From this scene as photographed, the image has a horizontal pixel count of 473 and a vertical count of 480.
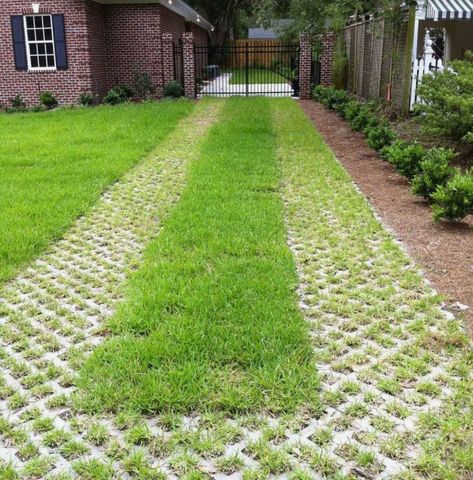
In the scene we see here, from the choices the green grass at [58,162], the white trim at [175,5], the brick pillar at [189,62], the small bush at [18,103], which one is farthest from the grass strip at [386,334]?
the white trim at [175,5]

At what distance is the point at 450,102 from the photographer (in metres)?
8.18

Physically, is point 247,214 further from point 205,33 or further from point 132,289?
point 205,33

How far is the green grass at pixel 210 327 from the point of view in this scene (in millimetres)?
3109

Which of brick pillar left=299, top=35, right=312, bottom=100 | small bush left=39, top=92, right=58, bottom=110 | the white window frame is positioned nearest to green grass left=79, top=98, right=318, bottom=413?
small bush left=39, top=92, right=58, bottom=110

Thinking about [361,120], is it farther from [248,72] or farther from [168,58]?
[248,72]

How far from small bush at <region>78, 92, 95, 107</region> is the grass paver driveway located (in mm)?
11782

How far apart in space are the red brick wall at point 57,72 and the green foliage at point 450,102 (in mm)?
11453

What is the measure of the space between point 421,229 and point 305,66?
14755 mm

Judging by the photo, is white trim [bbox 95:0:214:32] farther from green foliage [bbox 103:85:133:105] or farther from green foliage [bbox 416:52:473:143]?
green foliage [bbox 416:52:473:143]

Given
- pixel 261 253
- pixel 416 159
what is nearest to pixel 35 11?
pixel 416 159

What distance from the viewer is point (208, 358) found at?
3443 millimetres

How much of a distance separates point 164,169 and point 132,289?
4.60 m

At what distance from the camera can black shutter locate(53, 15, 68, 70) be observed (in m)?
17.0

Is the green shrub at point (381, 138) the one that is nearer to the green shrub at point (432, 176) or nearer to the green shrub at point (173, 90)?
the green shrub at point (432, 176)
